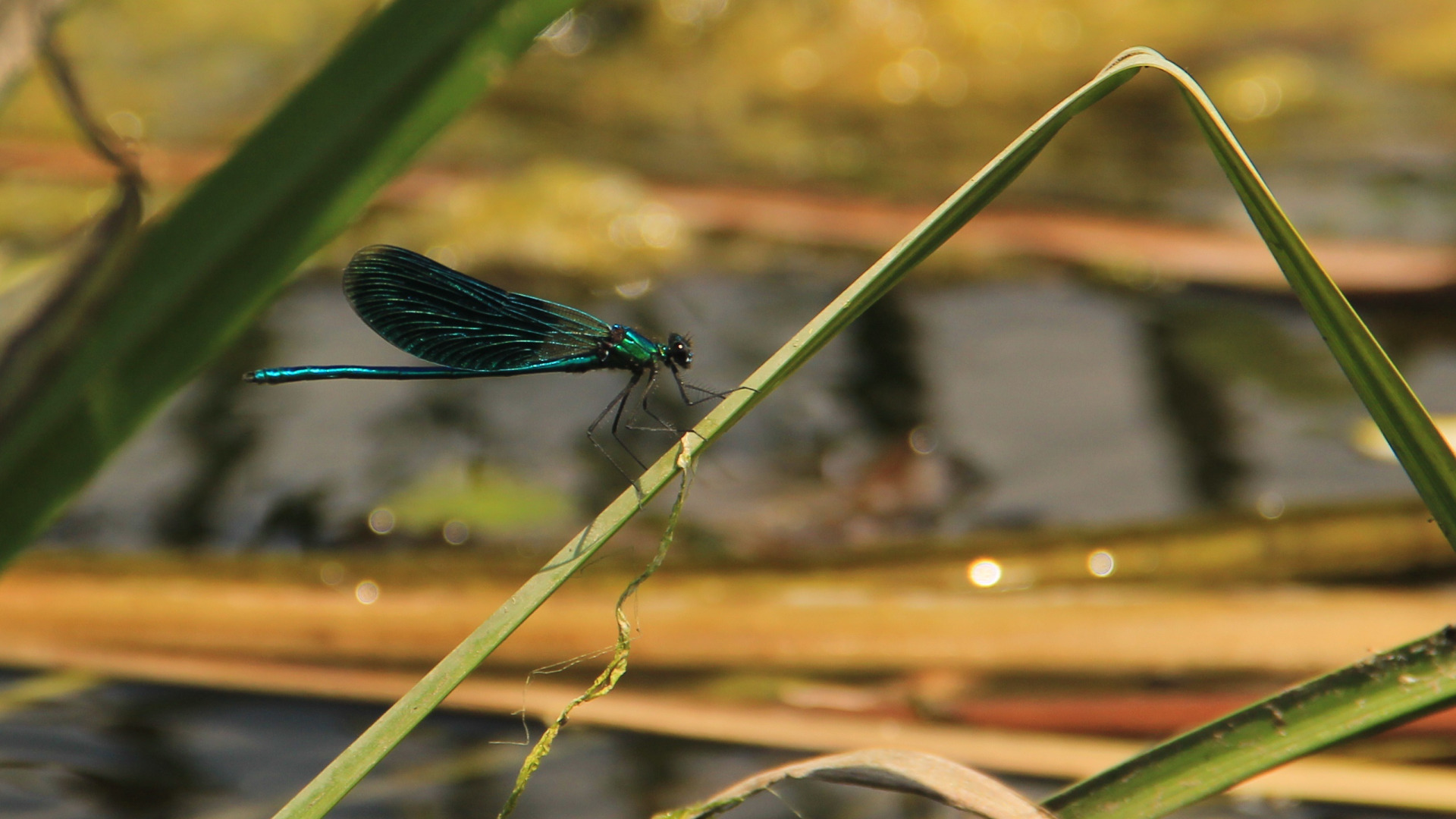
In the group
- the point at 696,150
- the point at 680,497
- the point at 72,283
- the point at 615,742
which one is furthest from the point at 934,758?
the point at 696,150

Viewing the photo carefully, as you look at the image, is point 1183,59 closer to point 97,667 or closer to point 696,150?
point 696,150

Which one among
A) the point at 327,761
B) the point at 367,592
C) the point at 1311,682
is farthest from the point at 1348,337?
the point at 367,592

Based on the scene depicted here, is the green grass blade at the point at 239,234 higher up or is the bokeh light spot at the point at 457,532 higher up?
the bokeh light spot at the point at 457,532

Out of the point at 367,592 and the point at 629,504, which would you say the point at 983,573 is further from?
the point at 629,504

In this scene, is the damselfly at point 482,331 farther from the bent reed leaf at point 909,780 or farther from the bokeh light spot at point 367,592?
the bent reed leaf at point 909,780

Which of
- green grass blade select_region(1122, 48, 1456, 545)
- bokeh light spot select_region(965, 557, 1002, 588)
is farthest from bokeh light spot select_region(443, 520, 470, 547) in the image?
green grass blade select_region(1122, 48, 1456, 545)

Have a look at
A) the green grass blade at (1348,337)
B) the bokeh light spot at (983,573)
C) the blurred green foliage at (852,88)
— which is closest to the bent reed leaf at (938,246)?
the green grass blade at (1348,337)

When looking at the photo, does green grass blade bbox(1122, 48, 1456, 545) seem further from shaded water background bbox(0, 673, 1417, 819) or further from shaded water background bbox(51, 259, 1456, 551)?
shaded water background bbox(51, 259, 1456, 551)
